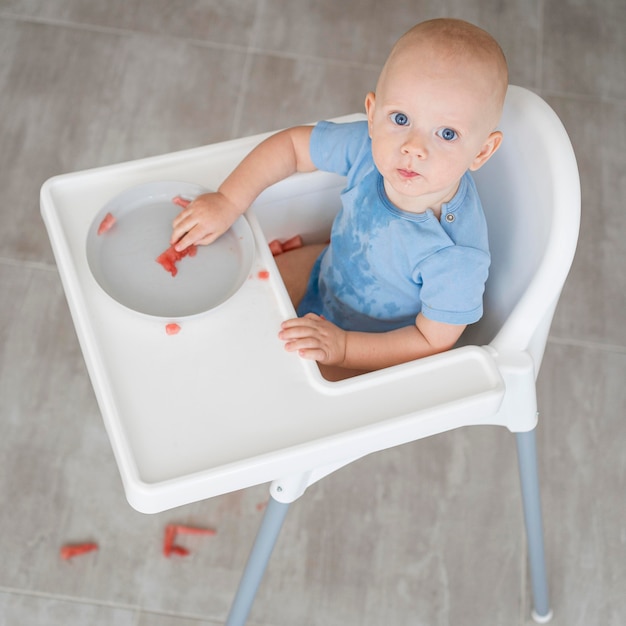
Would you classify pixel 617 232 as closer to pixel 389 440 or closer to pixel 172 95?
pixel 172 95

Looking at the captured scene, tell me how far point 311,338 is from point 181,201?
212mm

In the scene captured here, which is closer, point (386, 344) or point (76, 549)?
point (386, 344)

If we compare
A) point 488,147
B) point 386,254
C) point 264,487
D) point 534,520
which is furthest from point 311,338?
point 264,487

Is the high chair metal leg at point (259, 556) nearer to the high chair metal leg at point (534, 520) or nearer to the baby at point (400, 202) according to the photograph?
the baby at point (400, 202)

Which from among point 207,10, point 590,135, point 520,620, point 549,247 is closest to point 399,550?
point 520,620

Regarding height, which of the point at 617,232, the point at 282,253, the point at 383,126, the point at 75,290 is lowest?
the point at 617,232

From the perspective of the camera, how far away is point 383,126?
2.56ft

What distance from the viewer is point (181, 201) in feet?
2.84

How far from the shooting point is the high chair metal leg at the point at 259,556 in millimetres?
867

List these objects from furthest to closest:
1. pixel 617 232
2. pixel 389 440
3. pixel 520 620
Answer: pixel 617 232
pixel 520 620
pixel 389 440

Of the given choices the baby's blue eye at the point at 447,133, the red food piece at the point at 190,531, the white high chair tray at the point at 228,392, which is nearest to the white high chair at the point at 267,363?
the white high chair tray at the point at 228,392

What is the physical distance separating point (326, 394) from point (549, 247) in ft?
0.84

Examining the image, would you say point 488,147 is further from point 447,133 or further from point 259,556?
point 259,556

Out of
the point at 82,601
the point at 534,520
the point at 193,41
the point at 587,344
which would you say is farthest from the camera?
the point at 193,41
